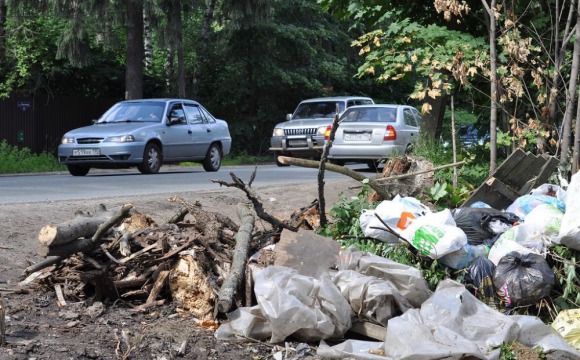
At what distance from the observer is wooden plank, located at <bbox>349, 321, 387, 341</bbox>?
21.0 feet

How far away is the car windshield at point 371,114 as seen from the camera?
68.8 feet

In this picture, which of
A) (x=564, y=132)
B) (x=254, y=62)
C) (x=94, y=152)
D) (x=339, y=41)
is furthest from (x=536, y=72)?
(x=339, y=41)

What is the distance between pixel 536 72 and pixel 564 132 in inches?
54.6

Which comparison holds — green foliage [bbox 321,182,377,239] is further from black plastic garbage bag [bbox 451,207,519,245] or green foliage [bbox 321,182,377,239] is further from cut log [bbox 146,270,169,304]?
cut log [bbox 146,270,169,304]

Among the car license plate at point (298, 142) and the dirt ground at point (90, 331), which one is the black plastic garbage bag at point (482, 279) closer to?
the dirt ground at point (90, 331)

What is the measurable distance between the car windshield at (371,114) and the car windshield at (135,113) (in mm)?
4218

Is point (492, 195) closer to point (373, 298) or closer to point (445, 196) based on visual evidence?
point (445, 196)

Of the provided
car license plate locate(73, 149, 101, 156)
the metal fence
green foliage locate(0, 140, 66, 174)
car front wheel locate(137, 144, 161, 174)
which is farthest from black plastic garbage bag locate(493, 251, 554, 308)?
the metal fence

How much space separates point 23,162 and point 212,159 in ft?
17.1

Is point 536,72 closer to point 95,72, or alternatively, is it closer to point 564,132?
point 564,132

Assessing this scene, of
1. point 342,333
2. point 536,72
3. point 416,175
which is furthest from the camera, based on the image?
point 536,72

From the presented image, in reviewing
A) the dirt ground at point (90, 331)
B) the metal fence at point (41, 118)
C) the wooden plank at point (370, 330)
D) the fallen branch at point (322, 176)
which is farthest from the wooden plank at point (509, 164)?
the metal fence at point (41, 118)

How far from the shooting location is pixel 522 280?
22.9 ft

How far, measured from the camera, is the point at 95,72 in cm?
3008
